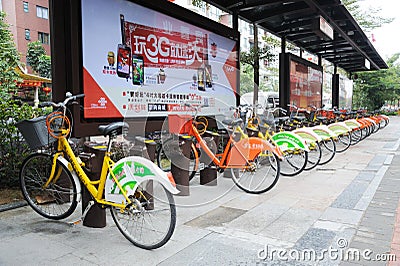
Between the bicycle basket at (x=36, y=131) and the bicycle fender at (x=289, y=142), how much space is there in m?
3.39

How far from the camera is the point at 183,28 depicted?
18.0ft

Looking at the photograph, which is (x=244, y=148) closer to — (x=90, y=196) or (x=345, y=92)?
(x=90, y=196)

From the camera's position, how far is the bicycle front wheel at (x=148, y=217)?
9.36 feet

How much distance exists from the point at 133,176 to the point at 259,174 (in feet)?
8.05

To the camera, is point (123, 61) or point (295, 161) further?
point (295, 161)

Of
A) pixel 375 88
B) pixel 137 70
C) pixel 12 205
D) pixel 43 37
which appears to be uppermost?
pixel 43 37

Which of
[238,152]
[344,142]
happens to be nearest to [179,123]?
[238,152]

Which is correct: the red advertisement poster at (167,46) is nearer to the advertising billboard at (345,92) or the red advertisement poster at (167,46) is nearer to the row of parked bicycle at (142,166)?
the row of parked bicycle at (142,166)

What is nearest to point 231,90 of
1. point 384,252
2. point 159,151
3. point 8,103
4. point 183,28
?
point 183,28

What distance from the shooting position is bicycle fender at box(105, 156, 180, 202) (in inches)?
110

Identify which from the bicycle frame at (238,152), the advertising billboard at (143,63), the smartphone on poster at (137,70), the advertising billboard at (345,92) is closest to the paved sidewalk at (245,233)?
the bicycle frame at (238,152)

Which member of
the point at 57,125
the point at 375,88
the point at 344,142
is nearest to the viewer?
the point at 57,125

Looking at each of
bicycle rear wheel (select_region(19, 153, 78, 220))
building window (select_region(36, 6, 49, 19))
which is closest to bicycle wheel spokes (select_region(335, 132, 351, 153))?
bicycle rear wheel (select_region(19, 153, 78, 220))

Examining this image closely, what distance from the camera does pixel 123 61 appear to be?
4398 mm
